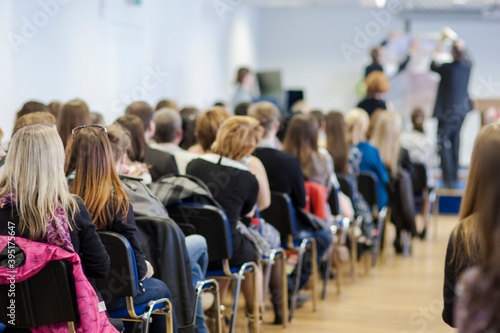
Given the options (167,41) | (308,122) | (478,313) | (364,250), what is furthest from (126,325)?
(167,41)

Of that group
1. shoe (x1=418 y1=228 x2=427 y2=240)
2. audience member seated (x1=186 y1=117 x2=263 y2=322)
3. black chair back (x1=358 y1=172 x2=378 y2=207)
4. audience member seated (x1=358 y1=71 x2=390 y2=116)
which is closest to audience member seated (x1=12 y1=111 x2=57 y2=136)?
audience member seated (x1=186 y1=117 x2=263 y2=322)

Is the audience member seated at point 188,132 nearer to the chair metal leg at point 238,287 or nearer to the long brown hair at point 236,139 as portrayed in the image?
the long brown hair at point 236,139

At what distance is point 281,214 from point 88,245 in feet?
6.40

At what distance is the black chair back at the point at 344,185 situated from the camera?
5.19 m

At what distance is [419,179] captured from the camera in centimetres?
669

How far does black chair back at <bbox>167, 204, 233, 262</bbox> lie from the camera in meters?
3.28

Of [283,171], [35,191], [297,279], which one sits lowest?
[297,279]

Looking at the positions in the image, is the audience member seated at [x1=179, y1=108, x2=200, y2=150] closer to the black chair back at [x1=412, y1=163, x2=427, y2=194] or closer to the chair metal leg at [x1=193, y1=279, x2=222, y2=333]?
the chair metal leg at [x1=193, y1=279, x2=222, y2=333]

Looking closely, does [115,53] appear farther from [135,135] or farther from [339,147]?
[135,135]

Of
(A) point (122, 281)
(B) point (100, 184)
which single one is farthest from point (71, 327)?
(B) point (100, 184)

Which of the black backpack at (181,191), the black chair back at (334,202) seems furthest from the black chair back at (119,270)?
the black chair back at (334,202)

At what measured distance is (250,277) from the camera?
12.9 feet

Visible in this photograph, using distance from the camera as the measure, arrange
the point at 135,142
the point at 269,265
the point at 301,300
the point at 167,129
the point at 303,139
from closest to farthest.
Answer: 1. the point at 135,142
2. the point at 269,265
3. the point at 167,129
4. the point at 303,139
5. the point at 301,300

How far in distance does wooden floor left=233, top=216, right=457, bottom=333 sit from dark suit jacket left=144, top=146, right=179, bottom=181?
3.47 ft
